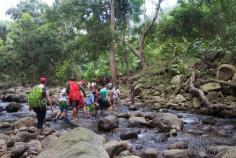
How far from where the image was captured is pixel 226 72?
591 inches

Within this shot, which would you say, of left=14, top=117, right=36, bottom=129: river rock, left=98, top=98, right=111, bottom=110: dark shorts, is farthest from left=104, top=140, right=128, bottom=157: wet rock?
left=98, top=98, right=111, bottom=110: dark shorts

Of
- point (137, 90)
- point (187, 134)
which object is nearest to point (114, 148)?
point (187, 134)

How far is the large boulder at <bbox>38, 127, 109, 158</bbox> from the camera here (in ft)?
14.5

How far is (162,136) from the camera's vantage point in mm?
8945

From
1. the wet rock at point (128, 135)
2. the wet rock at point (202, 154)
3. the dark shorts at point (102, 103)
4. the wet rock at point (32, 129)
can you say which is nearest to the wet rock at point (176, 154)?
the wet rock at point (202, 154)

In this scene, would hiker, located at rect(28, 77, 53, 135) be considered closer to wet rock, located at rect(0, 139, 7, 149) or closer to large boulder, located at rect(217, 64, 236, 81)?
wet rock, located at rect(0, 139, 7, 149)

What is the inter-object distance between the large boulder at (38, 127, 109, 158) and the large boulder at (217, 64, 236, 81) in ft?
35.6

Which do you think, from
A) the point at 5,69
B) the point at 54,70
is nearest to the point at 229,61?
the point at 54,70

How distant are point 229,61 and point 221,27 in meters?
8.40

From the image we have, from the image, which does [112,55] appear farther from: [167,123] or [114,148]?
[114,148]

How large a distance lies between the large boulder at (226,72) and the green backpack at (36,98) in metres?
9.31

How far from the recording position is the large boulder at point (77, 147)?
4.42m

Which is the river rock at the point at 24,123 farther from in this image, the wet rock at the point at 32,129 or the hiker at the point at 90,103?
the hiker at the point at 90,103

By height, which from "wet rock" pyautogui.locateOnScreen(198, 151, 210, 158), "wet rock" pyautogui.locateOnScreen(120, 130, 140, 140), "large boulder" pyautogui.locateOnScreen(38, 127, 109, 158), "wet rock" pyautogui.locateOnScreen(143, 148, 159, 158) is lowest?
"wet rock" pyautogui.locateOnScreen(198, 151, 210, 158)
